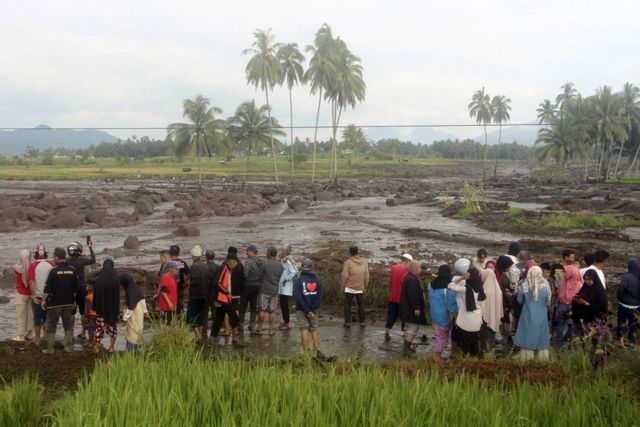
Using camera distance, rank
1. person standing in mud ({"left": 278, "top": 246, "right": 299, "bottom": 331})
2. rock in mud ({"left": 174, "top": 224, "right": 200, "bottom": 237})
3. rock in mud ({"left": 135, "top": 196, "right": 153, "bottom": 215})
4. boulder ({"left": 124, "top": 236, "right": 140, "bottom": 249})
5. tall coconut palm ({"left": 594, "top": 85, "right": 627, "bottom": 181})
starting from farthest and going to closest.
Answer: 1. tall coconut palm ({"left": 594, "top": 85, "right": 627, "bottom": 181})
2. rock in mud ({"left": 135, "top": 196, "right": 153, "bottom": 215})
3. rock in mud ({"left": 174, "top": 224, "right": 200, "bottom": 237})
4. boulder ({"left": 124, "top": 236, "right": 140, "bottom": 249})
5. person standing in mud ({"left": 278, "top": 246, "right": 299, "bottom": 331})

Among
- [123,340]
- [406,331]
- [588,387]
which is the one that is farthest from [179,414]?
[123,340]

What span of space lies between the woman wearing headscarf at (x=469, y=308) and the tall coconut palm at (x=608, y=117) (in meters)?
62.8

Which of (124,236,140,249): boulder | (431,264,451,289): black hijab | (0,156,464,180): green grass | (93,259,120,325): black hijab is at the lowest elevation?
(124,236,140,249): boulder

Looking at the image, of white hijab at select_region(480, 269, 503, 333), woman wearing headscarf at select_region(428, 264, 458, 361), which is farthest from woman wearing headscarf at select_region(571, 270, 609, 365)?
woman wearing headscarf at select_region(428, 264, 458, 361)

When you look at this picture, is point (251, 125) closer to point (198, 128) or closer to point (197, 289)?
point (198, 128)

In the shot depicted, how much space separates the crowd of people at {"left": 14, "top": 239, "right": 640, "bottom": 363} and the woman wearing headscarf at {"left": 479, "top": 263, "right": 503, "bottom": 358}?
14mm

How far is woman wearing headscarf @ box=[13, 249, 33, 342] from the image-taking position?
9.34 m

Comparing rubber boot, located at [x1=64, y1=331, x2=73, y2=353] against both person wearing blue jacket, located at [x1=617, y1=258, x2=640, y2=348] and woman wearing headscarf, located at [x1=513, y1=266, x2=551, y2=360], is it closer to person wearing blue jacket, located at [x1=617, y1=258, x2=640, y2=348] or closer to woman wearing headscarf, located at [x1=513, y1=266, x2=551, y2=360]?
woman wearing headscarf, located at [x1=513, y1=266, x2=551, y2=360]

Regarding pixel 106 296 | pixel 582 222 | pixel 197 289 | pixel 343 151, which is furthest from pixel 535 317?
pixel 343 151

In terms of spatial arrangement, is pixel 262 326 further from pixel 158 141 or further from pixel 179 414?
pixel 158 141

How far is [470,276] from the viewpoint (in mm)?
7992

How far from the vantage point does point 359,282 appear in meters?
10.7

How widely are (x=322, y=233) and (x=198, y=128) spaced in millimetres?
34257

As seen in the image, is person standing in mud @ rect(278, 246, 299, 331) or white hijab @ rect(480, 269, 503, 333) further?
person standing in mud @ rect(278, 246, 299, 331)
